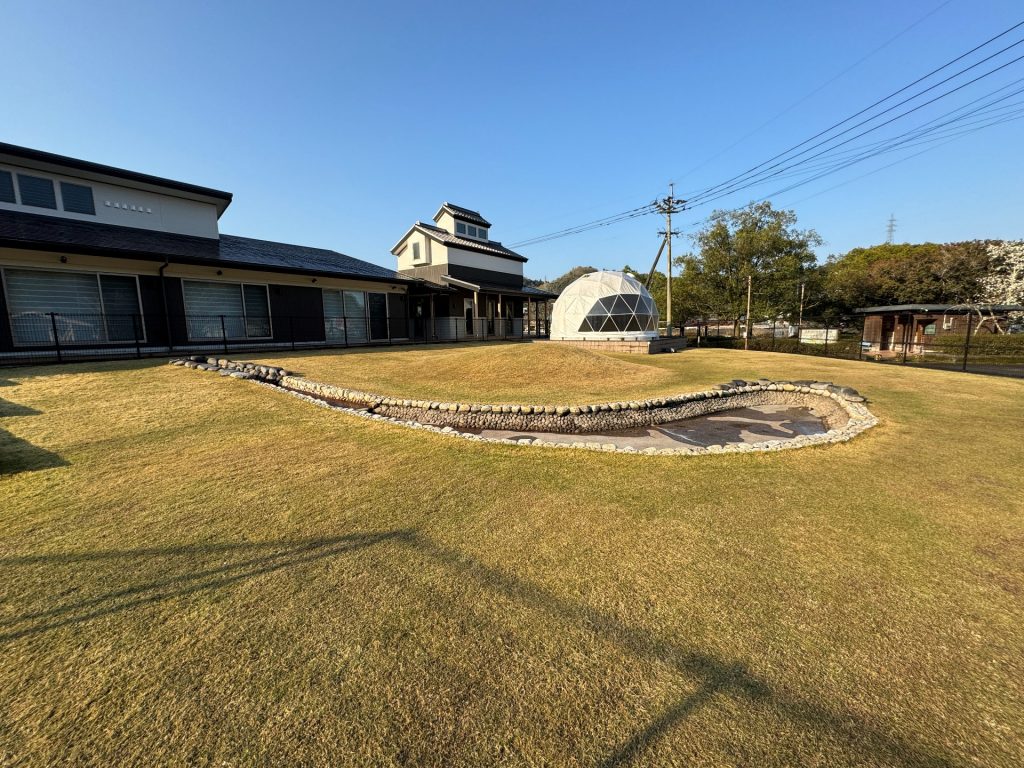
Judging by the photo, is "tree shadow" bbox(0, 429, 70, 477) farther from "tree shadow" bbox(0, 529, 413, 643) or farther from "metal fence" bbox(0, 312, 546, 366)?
"metal fence" bbox(0, 312, 546, 366)

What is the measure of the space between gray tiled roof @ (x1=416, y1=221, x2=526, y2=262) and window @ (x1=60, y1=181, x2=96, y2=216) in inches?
583

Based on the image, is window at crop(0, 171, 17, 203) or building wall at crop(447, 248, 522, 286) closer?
window at crop(0, 171, 17, 203)

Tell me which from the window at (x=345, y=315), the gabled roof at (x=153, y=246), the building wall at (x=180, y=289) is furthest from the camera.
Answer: the window at (x=345, y=315)

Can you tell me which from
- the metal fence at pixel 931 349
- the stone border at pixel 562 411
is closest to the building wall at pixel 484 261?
the metal fence at pixel 931 349

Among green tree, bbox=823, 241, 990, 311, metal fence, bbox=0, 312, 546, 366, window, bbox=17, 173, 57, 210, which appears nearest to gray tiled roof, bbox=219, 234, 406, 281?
metal fence, bbox=0, 312, 546, 366

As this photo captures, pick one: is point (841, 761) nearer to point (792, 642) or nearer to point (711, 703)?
point (711, 703)

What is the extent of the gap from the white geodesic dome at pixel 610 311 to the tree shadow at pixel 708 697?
2091 cm

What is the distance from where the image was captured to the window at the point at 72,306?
1098 centimetres

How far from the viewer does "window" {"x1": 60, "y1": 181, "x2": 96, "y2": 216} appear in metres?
13.1

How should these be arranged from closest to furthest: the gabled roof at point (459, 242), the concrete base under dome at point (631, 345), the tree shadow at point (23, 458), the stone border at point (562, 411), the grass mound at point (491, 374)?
1. the tree shadow at point (23, 458)
2. the stone border at point (562, 411)
3. the grass mound at point (491, 374)
4. the concrete base under dome at point (631, 345)
5. the gabled roof at point (459, 242)

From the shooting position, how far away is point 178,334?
13.4 metres

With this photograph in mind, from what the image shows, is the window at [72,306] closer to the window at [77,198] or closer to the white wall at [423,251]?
the window at [77,198]

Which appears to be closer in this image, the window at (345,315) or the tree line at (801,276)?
the window at (345,315)

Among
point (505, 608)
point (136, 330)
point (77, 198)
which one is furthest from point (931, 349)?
point (77, 198)
